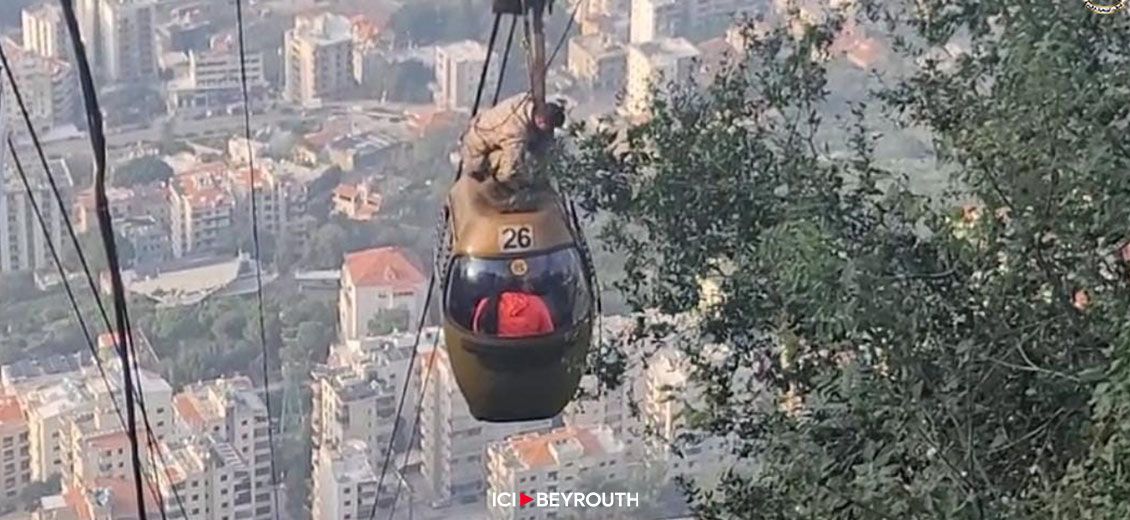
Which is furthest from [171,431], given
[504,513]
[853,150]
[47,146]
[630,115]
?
[853,150]

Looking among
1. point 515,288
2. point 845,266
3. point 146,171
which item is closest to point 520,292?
point 515,288

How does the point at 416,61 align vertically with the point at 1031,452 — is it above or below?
below

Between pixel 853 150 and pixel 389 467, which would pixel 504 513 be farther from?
pixel 853 150

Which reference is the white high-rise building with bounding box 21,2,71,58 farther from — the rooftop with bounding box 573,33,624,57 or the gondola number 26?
the gondola number 26

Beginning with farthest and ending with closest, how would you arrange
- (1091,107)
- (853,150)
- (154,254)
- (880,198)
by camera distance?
1. (154,254)
2. (853,150)
3. (880,198)
4. (1091,107)

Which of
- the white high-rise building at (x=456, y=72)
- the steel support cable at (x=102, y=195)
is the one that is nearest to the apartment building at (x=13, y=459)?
the white high-rise building at (x=456, y=72)
